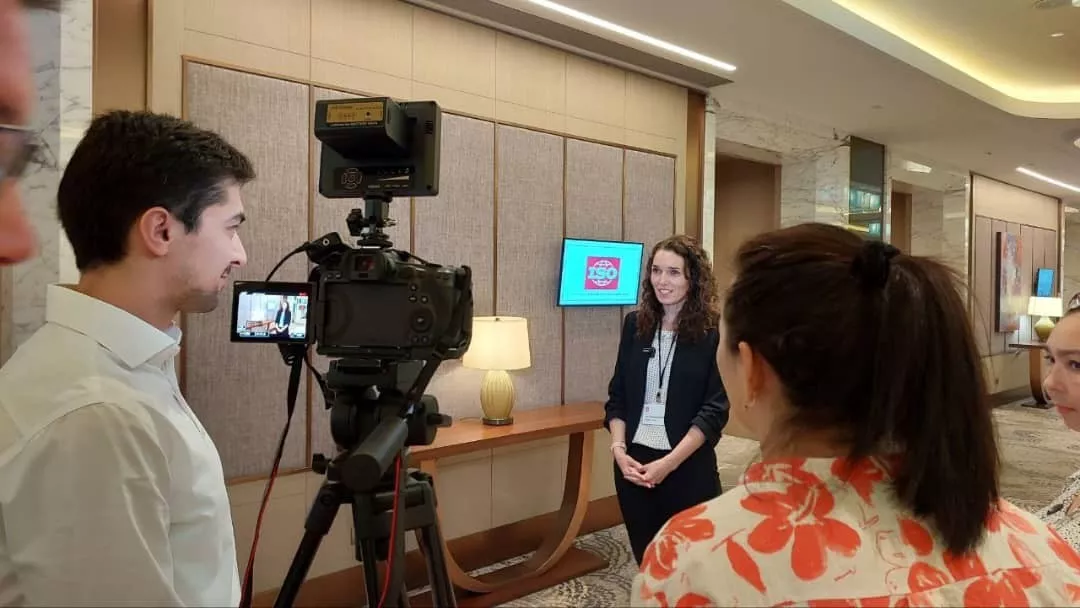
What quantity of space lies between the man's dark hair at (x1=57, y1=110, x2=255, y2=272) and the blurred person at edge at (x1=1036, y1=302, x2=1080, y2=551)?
164 cm

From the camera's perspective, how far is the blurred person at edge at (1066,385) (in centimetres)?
146

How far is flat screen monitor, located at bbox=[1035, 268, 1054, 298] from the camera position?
9930 mm

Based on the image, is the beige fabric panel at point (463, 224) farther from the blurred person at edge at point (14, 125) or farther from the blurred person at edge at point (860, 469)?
the blurred person at edge at point (860, 469)

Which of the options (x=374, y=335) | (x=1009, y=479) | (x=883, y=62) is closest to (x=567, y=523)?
(x=374, y=335)

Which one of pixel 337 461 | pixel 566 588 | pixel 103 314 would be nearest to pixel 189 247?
pixel 103 314

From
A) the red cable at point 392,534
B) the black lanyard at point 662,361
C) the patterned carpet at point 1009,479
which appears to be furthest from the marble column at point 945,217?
the red cable at point 392,534

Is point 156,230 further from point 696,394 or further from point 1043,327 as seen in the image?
point 1043,327

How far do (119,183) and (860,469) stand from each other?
1.00m

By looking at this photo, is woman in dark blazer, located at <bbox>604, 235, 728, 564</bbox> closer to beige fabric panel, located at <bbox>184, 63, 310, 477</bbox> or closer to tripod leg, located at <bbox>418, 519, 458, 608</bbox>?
tripod leg, located at <bbox>418, 519, 458, 608</bbox>

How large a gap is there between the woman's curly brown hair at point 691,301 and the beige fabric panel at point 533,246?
1.34 meters

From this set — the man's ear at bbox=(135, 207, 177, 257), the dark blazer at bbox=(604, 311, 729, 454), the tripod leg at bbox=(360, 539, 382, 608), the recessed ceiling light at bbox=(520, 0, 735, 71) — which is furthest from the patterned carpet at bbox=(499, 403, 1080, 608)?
the recessed ceiling light at bbox=(520, 0, 735, 71)

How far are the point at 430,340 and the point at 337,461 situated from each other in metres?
0.25

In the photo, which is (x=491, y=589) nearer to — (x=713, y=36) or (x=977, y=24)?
(x=713, y=36)

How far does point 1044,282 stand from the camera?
33.0 feet
